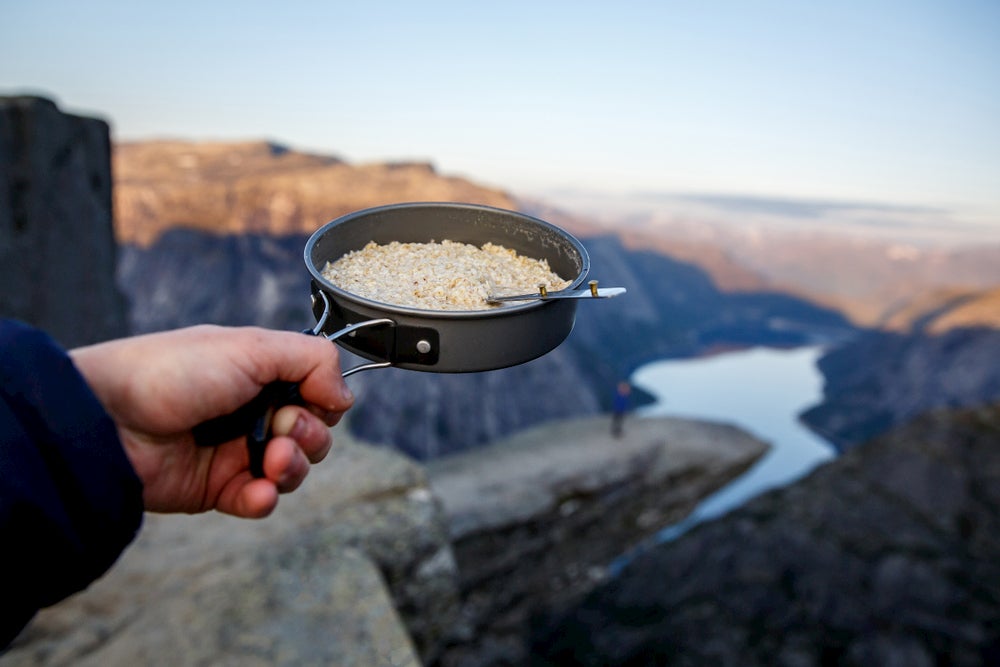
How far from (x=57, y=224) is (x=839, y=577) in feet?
71.4

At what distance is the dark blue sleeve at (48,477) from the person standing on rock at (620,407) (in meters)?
21.1

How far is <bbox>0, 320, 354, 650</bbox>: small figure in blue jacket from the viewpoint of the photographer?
157 centimetres

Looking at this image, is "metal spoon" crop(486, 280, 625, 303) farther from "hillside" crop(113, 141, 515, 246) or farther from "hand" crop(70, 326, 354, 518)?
"hillside" crop(113, 141, 515, 246)

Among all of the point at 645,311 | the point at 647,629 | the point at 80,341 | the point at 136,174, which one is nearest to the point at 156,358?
the point at 80,341

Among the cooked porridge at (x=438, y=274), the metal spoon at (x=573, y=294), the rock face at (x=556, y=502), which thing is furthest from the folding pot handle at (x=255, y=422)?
the rock face at (x=556, y=502)

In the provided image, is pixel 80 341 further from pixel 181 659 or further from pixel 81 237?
pixel 181 659

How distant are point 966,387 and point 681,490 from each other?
77459mm

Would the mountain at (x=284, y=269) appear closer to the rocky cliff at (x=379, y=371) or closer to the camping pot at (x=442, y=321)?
the rocky cliff at (x=379, y=371)

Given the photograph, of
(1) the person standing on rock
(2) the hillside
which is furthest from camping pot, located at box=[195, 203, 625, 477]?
(2) the hillside

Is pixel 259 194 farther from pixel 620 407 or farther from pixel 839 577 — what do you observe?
pixel 839 577

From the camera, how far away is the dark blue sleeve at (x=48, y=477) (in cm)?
153

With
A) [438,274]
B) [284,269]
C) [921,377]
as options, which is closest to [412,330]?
[438,274]

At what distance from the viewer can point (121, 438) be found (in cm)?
195

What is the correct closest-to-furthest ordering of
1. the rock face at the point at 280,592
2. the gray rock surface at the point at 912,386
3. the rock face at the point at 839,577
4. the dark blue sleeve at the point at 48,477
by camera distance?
the dark blue sleeve at the point at 48,477
the rock face at the point at 280,592
the rock face at the point at 839,577
the gray rock surface at the point at 912,386
